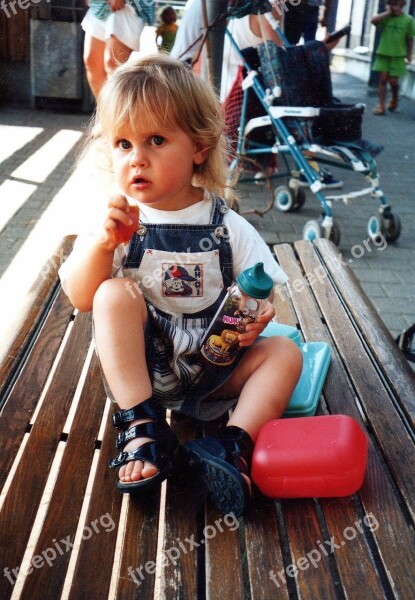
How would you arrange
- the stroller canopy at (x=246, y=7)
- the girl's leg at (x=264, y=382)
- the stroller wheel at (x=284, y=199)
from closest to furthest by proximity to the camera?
the girl's leg at (x=264, y=382), the stroller canopy at (x=246, y=7), the stroller wheel at (x=284, y=199)

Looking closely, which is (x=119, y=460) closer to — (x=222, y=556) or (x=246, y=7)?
(x=222, y=556)

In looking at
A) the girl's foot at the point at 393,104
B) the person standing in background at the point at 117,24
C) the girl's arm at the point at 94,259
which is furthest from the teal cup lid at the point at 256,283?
the girl's foot at the point at 393,104

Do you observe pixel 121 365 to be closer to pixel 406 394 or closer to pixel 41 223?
pixel 406 394

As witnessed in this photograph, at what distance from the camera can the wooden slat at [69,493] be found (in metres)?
1.30

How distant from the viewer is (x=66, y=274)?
6.05ft

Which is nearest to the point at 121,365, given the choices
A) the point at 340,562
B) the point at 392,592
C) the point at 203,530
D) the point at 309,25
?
the point at 203,530

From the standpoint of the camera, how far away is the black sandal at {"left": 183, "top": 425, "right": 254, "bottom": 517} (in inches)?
58.6

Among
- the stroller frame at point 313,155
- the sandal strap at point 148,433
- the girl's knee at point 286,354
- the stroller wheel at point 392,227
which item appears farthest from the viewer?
the stroller wheel at point 392,227

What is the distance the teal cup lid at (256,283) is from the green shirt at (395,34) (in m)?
9.17

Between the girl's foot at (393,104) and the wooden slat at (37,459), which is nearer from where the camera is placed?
the wooden slat at (37,459)

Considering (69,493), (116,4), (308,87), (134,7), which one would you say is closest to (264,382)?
(69,493)

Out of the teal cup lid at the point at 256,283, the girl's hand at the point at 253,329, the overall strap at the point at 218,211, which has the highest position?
the overall strap at the point at 218,211

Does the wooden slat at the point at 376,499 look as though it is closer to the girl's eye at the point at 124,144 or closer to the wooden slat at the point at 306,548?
the wooden slat at the point at 306,548

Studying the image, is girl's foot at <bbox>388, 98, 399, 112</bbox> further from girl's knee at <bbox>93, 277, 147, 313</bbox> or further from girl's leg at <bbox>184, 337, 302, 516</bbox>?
girl's knee at <bbox>93, 277, 147, 313</bbox>
